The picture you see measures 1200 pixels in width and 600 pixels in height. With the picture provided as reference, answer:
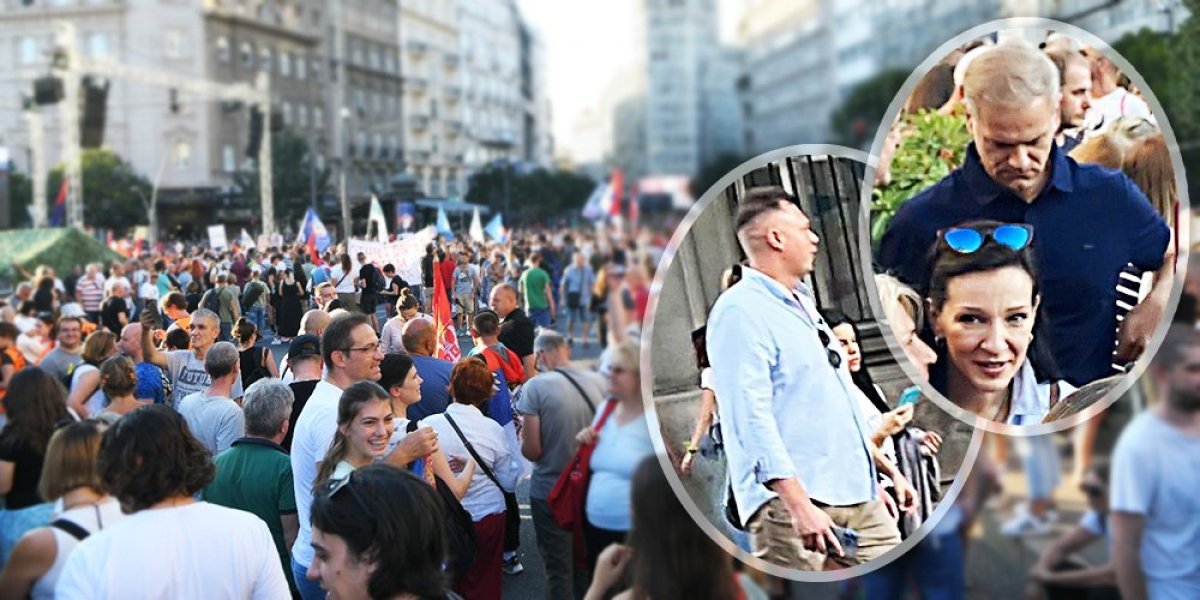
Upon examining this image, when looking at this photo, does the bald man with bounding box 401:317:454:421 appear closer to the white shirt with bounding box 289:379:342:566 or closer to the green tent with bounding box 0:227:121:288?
the white shirt with bounding box 289:379:342:566

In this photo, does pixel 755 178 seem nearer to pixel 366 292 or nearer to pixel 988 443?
pixel 988 443

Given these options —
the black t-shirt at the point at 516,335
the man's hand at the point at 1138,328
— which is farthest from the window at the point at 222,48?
the man's hand at the point at 1138,328

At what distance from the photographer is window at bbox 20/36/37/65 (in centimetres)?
518

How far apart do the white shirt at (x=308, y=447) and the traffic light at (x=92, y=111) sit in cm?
175

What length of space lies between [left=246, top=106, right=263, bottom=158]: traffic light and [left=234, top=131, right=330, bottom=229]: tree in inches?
2.2

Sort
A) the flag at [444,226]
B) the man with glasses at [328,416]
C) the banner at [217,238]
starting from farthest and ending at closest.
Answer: the banner at [217,238] < the flag at [444,226] < the man with glasses at [328,416]

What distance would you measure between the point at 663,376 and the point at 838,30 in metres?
2.09

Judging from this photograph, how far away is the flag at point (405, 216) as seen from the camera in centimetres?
491

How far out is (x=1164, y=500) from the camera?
315cm

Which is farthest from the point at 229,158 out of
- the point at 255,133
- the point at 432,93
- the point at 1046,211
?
the point at 1046,211

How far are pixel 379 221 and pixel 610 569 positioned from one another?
2.11 m

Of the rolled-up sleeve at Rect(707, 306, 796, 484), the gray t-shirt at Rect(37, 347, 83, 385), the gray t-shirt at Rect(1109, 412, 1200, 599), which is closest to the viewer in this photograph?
the gray t-shirt at Rect(1109, 412, 1200, 599)

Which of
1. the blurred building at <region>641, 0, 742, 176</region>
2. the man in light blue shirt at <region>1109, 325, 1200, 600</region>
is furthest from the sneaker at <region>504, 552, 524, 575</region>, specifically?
the man in light blue shirt at <region>1109, 325, 1200, 600</region>

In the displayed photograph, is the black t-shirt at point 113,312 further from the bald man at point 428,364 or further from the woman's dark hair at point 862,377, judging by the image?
the woman's dark hair at point 862,377
